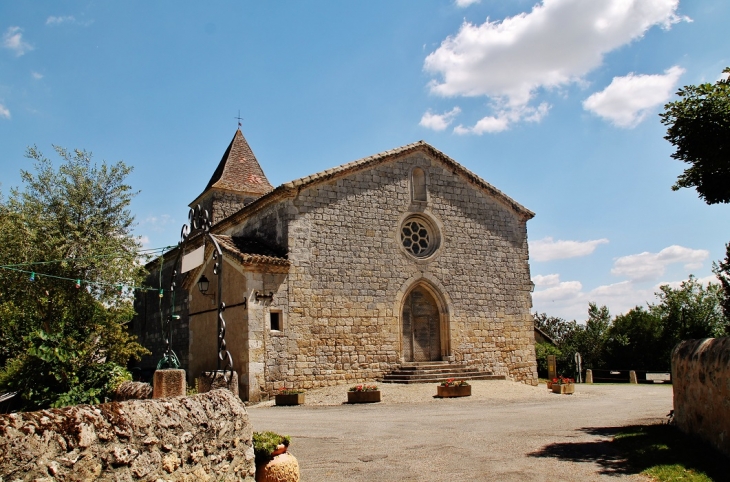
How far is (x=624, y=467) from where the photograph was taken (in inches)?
295

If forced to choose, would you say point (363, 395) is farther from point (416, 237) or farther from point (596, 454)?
point (596, 454)

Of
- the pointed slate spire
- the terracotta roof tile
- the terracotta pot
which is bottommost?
the terracotta pot

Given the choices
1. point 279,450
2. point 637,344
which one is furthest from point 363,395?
point 637,344

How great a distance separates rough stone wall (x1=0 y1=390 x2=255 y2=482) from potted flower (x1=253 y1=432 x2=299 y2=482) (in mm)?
273

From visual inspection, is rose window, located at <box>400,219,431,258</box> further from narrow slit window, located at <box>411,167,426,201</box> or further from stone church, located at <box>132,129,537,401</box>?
narrow slit window, located at <box>411,167,426,201</box>

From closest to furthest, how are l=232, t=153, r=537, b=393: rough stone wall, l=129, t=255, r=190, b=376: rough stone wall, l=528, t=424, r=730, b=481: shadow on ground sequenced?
l=528, t=424, r=730, b=481: shadow on ground → l=232, t=153, r=537, b=393: rough stone wall → l=129, t=255, r=190, b=376: rough stone wall

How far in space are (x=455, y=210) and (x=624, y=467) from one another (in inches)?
592

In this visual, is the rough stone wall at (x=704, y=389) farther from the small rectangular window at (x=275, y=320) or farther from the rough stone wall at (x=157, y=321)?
the rough stone wall at (x=157, y=321)

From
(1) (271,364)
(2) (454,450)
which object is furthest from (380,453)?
(1) (271,364)

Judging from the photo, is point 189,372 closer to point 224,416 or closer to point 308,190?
point 308,190

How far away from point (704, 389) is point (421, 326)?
12805 mm

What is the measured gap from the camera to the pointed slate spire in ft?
101

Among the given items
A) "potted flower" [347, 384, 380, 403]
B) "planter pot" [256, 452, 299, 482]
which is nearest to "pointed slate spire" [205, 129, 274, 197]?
"potted flower" [347, 384, 380, 403]

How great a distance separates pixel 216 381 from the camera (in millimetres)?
11172
